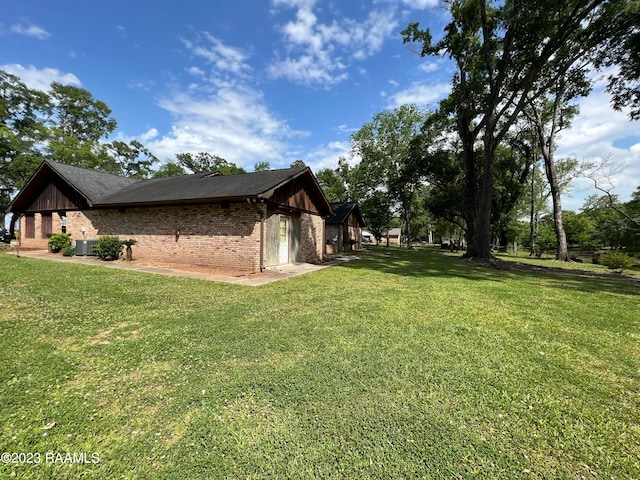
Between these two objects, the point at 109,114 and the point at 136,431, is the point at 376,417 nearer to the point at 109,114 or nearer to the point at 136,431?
the point at 136,431

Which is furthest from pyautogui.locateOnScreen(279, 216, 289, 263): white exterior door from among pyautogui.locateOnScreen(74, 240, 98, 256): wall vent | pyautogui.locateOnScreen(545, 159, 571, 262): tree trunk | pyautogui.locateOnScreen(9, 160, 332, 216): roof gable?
Answer: pyautogui.locateOnScreen(545, 159, 571, 262): tree trunk

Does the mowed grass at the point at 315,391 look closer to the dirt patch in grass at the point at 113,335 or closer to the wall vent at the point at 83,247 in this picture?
the dirt patch in grass at the point at 113,335

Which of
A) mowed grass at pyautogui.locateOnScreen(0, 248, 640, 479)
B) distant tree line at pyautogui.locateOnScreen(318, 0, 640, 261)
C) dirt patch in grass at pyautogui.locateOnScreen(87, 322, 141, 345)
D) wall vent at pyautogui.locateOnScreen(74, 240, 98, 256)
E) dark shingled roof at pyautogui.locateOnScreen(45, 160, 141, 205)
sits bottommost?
mowed grass at pyautogui.locateOnScreen(0, 248, 640, 479)

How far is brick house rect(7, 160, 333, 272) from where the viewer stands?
10039 mm

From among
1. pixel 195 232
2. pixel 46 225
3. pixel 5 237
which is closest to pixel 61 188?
pixel 46 225

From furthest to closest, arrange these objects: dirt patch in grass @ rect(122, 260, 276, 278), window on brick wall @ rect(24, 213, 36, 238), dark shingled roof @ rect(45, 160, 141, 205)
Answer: window on brick wall @ rect(24, 213, 36, 238)
dark shingled roof @ rect(45, 160, 141, 205)
dirt patch in grass @ rect(122, 260, 276, 278)

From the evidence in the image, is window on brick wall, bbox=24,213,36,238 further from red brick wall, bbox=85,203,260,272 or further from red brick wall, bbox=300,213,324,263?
red brick wall, bbox=300,213,324,263

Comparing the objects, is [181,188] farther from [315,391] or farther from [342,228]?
[342,228]

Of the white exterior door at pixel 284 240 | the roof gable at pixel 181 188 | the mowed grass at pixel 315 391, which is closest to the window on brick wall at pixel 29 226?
the roof gable at pixel 181 188

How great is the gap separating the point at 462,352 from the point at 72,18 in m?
17.4

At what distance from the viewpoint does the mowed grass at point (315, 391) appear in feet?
6.15

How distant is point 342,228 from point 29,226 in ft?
73.2

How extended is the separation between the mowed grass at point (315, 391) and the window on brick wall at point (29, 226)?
16579mm

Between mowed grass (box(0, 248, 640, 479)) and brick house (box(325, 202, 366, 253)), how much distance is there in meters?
15.8
